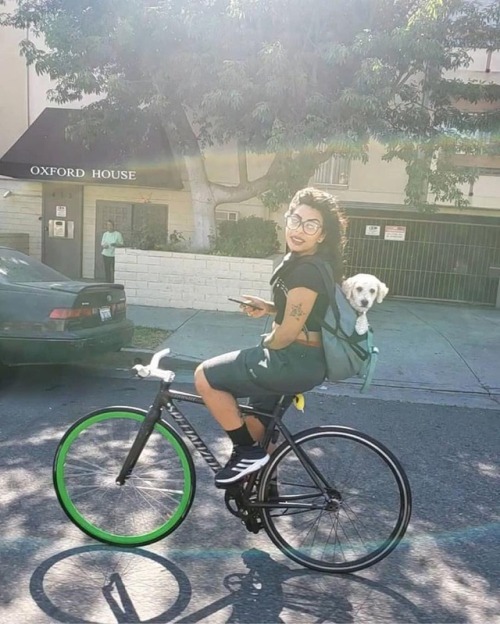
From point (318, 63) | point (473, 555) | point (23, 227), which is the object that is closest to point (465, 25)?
point (318, 63)

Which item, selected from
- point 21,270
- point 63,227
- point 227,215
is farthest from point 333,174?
point 21,270

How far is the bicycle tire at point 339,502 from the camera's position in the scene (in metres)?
2.84

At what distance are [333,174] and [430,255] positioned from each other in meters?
3.07

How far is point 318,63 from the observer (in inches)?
378

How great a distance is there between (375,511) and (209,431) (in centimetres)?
219

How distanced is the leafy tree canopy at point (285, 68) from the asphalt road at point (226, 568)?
6.51 m

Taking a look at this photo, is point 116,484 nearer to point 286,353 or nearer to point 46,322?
point 286,353

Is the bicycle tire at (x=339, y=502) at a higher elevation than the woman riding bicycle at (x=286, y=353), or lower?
lower

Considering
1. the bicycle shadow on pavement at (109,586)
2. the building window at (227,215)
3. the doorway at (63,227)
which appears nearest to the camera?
the bicycle shadow on pavement at (109,586)

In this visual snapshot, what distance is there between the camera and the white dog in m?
2.78

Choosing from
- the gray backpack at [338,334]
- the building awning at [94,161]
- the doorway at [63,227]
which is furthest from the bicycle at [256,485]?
the doorway at [63,227]

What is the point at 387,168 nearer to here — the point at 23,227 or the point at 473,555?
the point at 23,227

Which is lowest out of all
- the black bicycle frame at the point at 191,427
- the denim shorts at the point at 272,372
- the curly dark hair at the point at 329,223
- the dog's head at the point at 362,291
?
the black bicycle frame at the point at 191,427

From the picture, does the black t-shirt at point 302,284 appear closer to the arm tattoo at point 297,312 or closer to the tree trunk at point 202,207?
the arm tattoo at point 297,312
